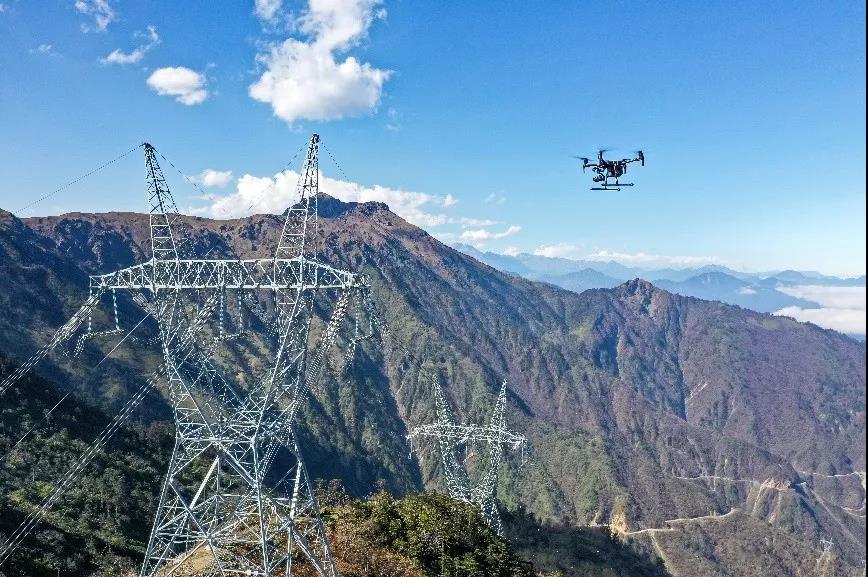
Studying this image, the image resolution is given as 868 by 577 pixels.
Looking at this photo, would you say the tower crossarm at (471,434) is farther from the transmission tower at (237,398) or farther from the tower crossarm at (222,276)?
the tower crossarm at (222,276)

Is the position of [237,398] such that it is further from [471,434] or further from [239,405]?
[471,434]

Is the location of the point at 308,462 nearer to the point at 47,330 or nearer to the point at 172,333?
the point at 47,330

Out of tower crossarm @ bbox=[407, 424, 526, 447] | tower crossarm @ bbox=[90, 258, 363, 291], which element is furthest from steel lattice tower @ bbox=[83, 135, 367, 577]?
tower crossarm @ bbox=[407, 424, 526, 447]

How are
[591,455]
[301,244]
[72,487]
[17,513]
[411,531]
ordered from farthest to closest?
[591,455], [72,487], [17,513], [411,531], [301,244]

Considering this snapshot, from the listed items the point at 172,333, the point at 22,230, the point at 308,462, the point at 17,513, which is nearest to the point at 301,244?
the point at 172,333

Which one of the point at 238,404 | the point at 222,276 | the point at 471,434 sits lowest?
the point at 471,434

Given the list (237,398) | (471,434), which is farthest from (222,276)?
(471,434)

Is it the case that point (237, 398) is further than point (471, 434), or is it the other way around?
point (471, 434)

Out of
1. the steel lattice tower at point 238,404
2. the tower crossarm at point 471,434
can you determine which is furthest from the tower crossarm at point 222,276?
the tower crossarm at point 471,434
